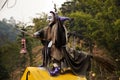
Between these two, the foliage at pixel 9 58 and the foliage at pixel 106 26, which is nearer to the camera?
the foliage at pixel 106 26

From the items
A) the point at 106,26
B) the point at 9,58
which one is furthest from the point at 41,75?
the point at 9,58

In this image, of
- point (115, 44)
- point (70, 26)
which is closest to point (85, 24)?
point (70, 26)

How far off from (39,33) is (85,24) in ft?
38.7

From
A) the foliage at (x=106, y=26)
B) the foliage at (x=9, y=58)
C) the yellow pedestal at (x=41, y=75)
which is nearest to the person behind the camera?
the yellow pedestal at (x=41, y=75)

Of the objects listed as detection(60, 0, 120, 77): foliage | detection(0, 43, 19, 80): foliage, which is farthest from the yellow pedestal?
detection(0, 43, 19, 80): foliage

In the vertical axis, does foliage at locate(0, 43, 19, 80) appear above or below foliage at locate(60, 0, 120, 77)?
below

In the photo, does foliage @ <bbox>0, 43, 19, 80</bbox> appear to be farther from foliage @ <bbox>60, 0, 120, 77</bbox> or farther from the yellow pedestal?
the yellow pedestal

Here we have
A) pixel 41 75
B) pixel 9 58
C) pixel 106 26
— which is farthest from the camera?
pixel 9 58

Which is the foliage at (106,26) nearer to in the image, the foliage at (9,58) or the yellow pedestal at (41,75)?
the yellow pedestal at (41,75)

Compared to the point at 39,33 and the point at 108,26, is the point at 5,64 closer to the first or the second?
the point at 108,26

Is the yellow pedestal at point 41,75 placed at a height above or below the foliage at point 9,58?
above

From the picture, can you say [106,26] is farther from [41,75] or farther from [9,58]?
[9,58]

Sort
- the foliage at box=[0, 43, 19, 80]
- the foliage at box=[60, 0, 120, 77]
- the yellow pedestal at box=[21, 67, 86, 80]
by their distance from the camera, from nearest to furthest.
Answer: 1. the yellow pedestal at box=[21, 67, 86, 80]
2. the foliage at box=[60, 0, 120, 77]
3. the foliage at box=[0, 43, 19, 80]

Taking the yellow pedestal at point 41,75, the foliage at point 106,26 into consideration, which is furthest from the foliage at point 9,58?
the yellow pedestal at point 41,75
